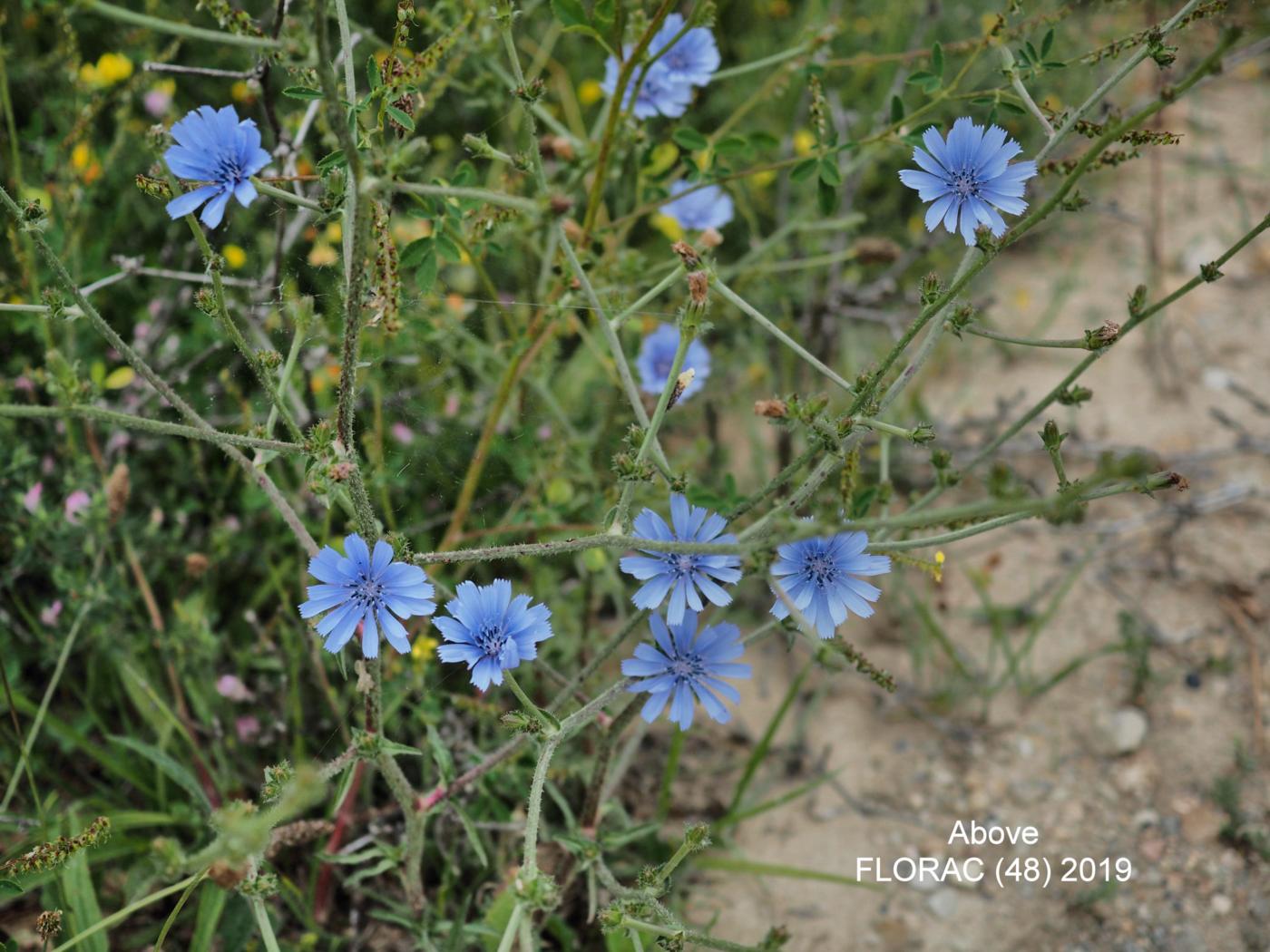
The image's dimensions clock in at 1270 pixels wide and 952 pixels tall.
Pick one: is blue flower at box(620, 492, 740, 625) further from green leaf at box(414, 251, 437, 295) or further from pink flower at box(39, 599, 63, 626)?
pink flower at box(39, 599, 63, 626)

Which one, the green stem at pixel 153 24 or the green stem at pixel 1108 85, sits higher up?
the green stem at pixel 1108 85

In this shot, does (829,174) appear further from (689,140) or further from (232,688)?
(232,688)

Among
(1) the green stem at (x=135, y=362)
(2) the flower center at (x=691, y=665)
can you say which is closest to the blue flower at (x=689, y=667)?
(2) the flower center at (x=691, y=665)

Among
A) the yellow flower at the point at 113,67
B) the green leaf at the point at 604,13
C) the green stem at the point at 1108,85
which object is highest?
the yellow flower at the point at 113,67

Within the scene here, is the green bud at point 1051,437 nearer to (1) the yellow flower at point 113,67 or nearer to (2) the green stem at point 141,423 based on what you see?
(2) the green stem at point 141,423

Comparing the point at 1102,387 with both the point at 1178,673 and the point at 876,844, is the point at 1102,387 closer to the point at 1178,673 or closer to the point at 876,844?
the point at 1178,673

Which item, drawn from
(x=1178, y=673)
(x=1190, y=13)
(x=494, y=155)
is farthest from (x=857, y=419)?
(x=1178, y=673)
